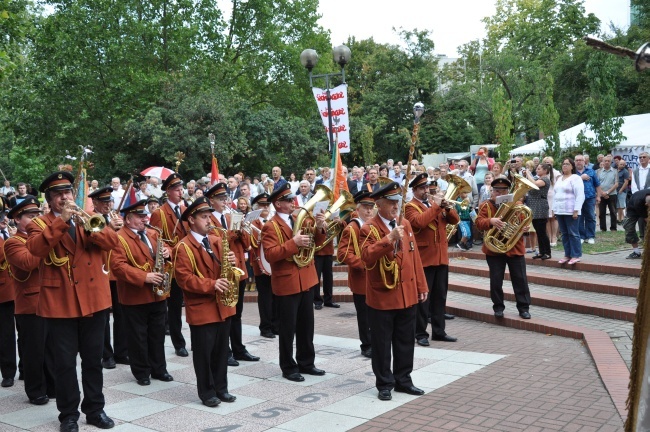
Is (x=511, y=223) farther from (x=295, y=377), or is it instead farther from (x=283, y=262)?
(x=295, y=377)

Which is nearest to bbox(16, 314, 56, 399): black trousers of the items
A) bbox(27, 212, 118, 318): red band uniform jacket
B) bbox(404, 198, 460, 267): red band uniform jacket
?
bbox(27, 212, 118, 318): red band uniform jacket

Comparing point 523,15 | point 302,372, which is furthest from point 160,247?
point 523,15

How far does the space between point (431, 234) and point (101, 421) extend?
5219 millimetres

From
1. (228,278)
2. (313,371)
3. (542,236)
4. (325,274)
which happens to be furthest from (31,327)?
(542,236)

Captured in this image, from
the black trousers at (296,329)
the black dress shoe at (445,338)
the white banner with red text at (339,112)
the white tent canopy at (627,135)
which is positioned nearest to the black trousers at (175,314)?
the black trousers at (296,329)

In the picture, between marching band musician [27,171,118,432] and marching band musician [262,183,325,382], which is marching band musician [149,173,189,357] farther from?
marching band musician [27,171,118,432]

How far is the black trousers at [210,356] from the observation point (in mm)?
7324

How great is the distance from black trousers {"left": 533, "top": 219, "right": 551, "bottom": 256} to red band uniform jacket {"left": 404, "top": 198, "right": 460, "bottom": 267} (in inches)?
174

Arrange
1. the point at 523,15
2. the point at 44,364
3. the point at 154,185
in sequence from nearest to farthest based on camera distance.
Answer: the point at 44,364 < the point at 154,185 < the point at 523,15

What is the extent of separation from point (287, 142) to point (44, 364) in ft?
71.6

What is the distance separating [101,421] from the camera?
22.2ft

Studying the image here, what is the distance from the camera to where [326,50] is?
4019 cm

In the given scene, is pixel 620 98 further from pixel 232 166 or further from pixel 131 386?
pixel 131 386

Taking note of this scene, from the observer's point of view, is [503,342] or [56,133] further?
[56,133]
